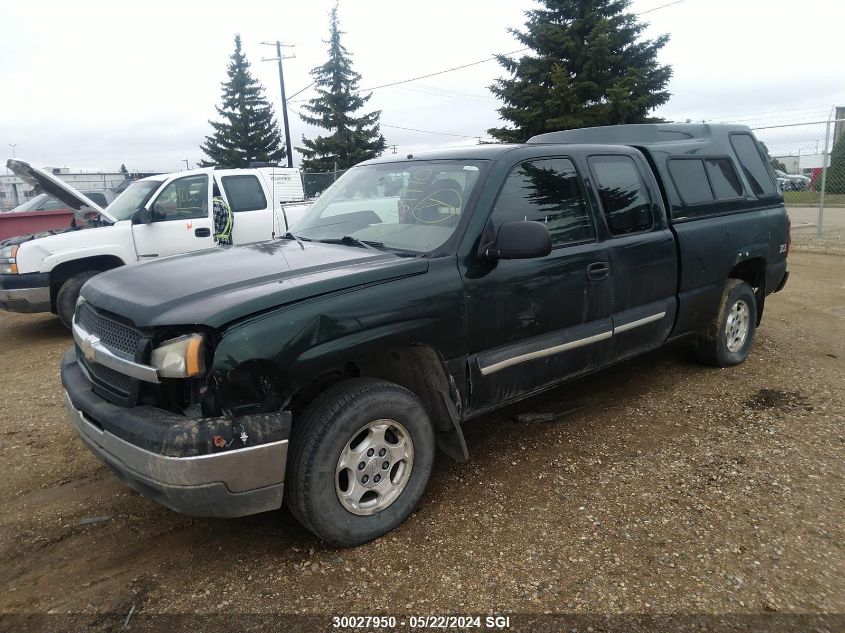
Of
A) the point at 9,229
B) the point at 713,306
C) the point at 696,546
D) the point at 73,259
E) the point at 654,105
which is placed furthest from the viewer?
the point at 654,105

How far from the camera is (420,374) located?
10.7 ft

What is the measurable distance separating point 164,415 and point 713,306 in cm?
419

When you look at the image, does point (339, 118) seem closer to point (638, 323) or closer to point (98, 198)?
Answer: point (98, 198)

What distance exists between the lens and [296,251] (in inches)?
138

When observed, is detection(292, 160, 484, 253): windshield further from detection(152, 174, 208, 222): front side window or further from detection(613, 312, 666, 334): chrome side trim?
detection(152, 174, 208, 222): front side window

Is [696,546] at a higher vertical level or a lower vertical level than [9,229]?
lower

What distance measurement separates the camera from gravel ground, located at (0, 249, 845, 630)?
8.48ft

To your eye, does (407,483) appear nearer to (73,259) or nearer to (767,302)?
(73,259)

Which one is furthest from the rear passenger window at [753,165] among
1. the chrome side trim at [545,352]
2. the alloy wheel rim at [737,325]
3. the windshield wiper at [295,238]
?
the windshield wiper at [295,238]

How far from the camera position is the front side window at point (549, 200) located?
3.55 m

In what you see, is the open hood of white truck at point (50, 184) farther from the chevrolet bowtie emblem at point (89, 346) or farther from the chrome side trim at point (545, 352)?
the chrome side trim at point (545, 352)

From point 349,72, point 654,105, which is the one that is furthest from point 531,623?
point 349,72

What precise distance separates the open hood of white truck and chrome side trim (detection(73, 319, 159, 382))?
439 centimetres

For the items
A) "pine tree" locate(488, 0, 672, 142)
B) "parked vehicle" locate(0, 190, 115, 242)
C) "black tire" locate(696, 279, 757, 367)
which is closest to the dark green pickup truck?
"black tire" locate(696, 279, 757, 367)
